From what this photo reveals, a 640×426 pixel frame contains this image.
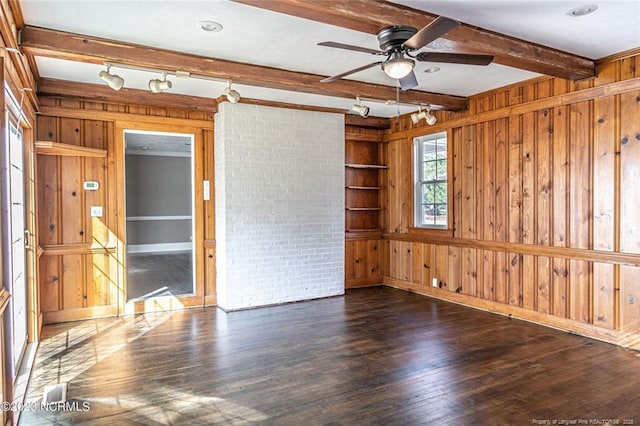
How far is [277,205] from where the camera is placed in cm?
595

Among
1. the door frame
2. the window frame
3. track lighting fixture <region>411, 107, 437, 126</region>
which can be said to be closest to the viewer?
the door frame

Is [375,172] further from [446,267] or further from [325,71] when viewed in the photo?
[325,71]

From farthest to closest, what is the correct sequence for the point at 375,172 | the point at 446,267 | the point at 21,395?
1. the point at 375,172
2. the point at 446,267
3. the point at 21,395

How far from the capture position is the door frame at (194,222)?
543 centimetres

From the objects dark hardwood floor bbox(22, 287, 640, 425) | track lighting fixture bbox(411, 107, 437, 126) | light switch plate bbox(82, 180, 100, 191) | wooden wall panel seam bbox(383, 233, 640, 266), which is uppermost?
track lighting fixture bbox(411, 107, 437, 126)

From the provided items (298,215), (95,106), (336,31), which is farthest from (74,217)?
(336,31)

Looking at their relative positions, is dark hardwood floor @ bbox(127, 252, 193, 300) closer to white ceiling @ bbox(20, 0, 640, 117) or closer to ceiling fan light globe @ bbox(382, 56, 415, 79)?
white ceiling @ bbox(20, 0, 640, 117)

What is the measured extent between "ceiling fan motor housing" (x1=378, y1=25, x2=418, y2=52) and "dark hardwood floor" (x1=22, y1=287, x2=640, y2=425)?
2545 mm

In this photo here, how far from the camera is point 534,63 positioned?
3.86 meters

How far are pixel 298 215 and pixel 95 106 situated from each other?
2.97 meters

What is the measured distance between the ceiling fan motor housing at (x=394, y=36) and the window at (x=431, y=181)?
3484 mm

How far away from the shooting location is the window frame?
6.11 meters

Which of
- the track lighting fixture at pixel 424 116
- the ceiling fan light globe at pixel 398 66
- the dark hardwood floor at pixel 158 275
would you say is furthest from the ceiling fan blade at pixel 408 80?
the dark hardwood floor at pixel 158 275

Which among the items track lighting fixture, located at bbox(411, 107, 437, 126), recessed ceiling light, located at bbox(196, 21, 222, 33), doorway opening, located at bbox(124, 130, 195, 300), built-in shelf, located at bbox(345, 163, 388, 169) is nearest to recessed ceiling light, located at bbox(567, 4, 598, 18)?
track lighting fixture, located at bbox(411, 107, 437, 126)
